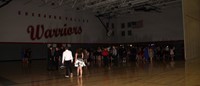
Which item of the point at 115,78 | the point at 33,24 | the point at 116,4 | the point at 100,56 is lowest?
the point at 115,78

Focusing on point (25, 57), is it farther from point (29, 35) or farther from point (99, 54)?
point (99, 54)

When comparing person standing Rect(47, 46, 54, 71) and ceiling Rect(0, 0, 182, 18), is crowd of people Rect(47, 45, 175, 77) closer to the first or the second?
person standing Rect(47, 46, 54, 71)

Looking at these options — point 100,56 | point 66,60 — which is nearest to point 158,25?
point 100,56

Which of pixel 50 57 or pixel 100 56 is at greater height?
pixel 50 57

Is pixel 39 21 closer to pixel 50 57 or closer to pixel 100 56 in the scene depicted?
pixel 100 56

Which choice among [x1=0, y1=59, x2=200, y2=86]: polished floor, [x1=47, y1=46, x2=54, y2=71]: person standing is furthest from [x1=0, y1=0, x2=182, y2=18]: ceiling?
[x1=0, y1=59, x2=200, y2=86]: polished floor

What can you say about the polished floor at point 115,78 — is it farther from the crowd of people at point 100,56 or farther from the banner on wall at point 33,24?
the banner on wall at point 33,24

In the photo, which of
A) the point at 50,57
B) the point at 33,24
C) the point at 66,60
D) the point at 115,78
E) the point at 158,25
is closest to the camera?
the point at 115,78

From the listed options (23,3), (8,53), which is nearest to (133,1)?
(23,3)

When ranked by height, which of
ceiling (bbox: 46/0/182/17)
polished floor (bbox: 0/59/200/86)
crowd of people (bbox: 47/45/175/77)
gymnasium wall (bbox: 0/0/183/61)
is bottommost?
polished floor (bbox: 0/59/200/86)

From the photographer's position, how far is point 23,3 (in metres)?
24.7

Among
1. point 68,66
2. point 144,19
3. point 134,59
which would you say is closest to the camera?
point 68,66

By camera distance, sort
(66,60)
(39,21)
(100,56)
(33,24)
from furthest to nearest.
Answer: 1. (39,21)
2. (33,24)
3. (100,56)
4. (66,60)

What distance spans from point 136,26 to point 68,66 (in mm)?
23026
